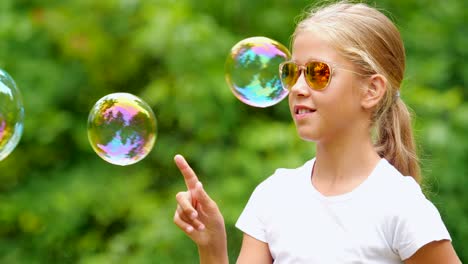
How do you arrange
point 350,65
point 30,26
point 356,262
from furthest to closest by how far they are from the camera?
point 30,26, point 350,65, point 356,262

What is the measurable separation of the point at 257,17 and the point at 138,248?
159cm

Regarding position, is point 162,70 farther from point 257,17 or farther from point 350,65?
point 350,65

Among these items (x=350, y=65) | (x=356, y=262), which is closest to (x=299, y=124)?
(x=350, y=65)

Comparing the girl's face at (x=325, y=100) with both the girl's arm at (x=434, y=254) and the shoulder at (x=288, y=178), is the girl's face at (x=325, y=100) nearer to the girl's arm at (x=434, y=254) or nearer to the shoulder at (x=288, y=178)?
the shoulder at (x=288, y=178)

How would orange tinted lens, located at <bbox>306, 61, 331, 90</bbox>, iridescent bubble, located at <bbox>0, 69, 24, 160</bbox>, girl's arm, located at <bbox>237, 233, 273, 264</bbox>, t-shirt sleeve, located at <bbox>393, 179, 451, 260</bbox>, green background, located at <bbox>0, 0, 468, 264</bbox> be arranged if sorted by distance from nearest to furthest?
t-shirt sleeve, located at <bbox>393, 179, 451, 260</bbox>, orange tinted lens, located at <bbox>306, 61, 331, 90</bbox>, girl's arm, located at <bbox>237, 233, 273, 264</bbox>, iridescent bubble, located at <bbox>0, 69, 24, 160</bbox>, green background, located at <bbox>0, 0, 468, 264</bbox>

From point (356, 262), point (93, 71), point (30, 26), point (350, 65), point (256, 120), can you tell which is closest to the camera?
point (356, 262)

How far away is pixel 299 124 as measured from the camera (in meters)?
2.60

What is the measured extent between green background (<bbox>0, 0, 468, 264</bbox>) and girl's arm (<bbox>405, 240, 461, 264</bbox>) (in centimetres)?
236

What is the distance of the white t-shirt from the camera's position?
244 cm

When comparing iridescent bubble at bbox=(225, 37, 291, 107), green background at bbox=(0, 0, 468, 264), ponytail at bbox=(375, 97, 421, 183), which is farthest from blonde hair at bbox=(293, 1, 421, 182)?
green background at bbox=(0, 0, 468, 264)

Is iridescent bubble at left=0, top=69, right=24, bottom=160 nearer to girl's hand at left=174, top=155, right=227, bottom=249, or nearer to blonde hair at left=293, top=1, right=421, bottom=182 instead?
girl's hand at left=174, top=155, right=227, bottom=249

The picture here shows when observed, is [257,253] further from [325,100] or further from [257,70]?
[257,70]

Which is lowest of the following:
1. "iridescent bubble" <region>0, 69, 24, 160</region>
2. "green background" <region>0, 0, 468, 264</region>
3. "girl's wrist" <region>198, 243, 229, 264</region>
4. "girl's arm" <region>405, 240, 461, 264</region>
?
"green background" <region>0, 0, 468, 264</region>

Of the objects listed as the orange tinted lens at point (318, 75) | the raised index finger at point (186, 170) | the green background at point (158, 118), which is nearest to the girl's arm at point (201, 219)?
the raised index finger at point (186, 170)
